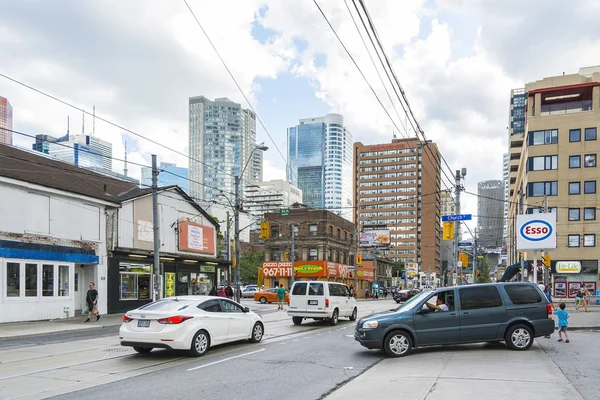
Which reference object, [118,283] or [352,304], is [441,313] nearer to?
[352,304]

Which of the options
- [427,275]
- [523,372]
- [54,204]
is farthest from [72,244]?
[427,275]

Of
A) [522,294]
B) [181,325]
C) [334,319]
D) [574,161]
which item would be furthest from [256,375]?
[574,161]

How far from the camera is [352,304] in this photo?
23938mm

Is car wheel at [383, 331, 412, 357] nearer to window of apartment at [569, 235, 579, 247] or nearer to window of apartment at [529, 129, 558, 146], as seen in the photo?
window of apartment at [569, 235, 579, 247]

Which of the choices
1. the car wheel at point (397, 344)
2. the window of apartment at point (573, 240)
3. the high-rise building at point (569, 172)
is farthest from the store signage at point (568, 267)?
the car wheel at point (397, 344)

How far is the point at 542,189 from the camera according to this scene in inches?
2346

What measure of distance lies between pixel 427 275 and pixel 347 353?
133570mm

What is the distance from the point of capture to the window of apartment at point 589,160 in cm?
5747

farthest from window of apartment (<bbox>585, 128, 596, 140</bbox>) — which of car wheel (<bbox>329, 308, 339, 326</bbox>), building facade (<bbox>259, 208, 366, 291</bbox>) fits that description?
car wheel (<bbox>329, 308, 339, 326</bbox>)

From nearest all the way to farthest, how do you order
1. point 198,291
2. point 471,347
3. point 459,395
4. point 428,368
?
point 459,395 → point 428,368 → point 471,347 → point 198,291

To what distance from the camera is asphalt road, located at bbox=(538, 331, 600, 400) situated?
870 cm

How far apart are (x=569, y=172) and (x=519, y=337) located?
52.1 metres

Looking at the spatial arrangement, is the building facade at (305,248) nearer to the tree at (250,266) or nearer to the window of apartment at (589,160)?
the tree at (250,266)

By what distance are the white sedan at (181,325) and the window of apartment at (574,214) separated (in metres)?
54.1
